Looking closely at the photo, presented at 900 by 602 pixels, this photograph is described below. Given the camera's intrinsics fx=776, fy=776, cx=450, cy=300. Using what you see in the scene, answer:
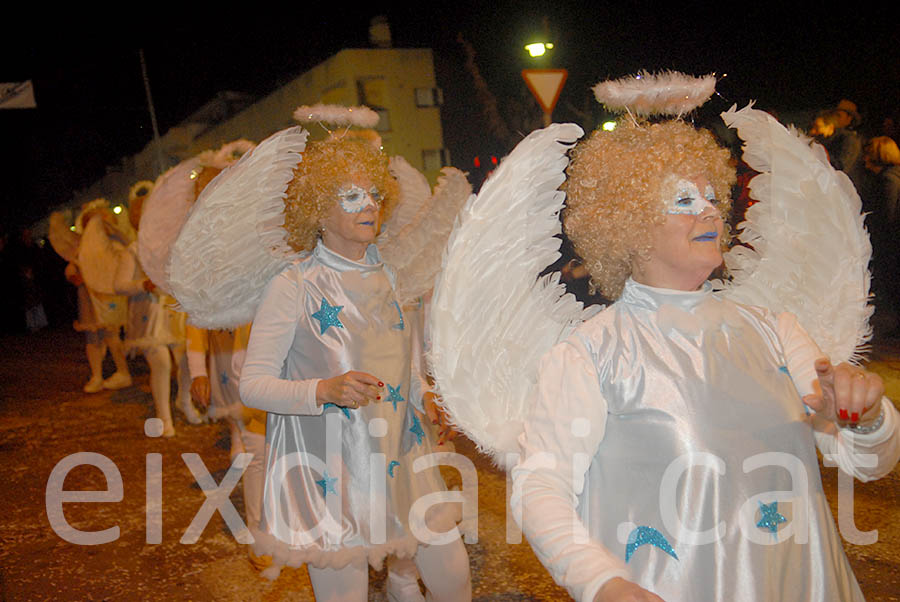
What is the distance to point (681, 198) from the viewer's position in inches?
74.4

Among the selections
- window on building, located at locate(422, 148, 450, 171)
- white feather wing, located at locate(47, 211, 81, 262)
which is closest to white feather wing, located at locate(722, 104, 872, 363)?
white feather wing, located at locate(47, 211, 81, 262)

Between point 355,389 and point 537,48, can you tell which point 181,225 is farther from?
point 537,48

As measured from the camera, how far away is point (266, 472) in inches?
118

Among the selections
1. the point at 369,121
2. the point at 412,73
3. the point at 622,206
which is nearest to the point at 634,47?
the point at 369,121

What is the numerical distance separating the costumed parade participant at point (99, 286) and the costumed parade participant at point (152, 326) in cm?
75

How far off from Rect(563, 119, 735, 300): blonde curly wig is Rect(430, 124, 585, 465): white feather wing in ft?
0.50

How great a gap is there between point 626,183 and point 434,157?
23059 mm

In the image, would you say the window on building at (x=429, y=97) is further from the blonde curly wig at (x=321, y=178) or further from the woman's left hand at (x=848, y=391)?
the woman's left hand at (x=848, y=391)

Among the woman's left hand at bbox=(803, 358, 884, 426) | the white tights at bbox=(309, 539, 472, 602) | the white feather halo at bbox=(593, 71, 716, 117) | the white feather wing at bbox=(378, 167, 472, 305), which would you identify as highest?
the white feather halo at bbox=(593, 71, 716, 117)

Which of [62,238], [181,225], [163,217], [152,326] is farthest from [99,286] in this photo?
[181,225]

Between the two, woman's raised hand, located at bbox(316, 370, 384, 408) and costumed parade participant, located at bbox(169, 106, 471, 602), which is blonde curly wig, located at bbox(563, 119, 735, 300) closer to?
woman's raised hand, located at bbox(316, 370, 384, 408)

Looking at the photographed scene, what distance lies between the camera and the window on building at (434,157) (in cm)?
2439

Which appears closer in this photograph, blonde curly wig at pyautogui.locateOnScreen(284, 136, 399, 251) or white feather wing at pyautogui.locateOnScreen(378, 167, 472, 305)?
blonde curly wig at pyautogui.locateOnScreen(284, 136, 399, 251)

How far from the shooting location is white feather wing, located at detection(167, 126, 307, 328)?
9.41ft
